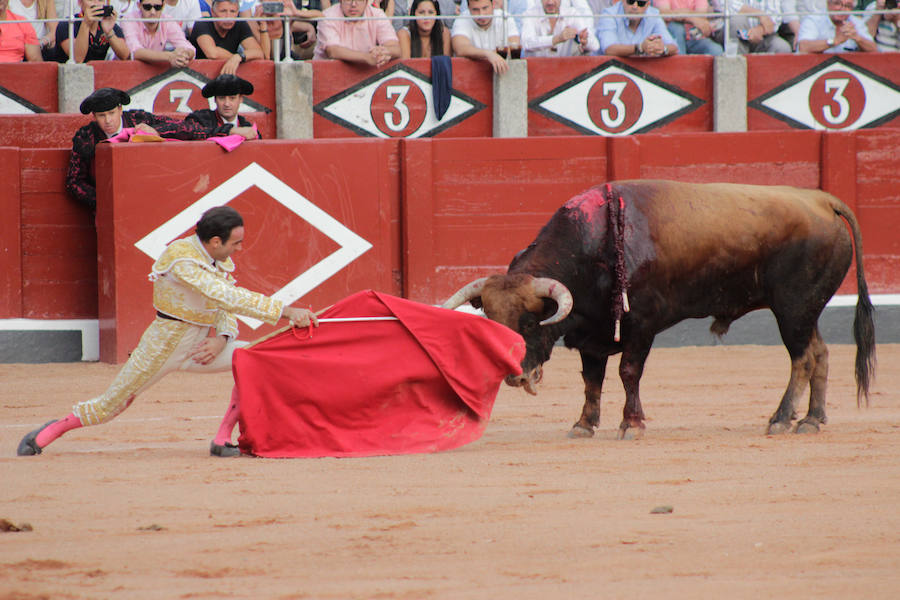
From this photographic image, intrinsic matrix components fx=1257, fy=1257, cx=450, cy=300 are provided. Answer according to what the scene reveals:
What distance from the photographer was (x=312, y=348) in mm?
5383

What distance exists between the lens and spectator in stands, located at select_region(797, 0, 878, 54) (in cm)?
1062

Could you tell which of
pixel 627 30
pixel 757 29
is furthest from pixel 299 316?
pixel 757 29

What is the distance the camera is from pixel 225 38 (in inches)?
396

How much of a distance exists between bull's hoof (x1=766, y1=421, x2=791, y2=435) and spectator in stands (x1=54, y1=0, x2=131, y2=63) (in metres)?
5.97

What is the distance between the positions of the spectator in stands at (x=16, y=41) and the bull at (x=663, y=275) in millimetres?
5440

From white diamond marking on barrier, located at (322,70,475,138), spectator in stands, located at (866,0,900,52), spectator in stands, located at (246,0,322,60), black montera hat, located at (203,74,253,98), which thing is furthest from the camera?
spectator in stands, located at (866,0,900,52)

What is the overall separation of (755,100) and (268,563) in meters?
8.26

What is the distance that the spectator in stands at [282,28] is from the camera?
9.83 meters

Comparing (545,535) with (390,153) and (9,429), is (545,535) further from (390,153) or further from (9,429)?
(390,153)

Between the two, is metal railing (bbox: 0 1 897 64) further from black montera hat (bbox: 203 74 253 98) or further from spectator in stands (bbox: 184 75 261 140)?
black montera hat (bbox: 203 74 253 98)

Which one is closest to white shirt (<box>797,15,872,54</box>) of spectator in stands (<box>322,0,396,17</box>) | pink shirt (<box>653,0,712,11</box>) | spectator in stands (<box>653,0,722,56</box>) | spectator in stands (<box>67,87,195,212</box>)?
spectator in stands (<box>653,0,722,56</box>)

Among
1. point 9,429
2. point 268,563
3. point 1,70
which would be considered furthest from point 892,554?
point 1,70

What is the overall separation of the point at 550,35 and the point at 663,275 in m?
4.90

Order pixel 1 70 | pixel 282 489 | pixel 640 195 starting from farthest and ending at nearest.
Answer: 1. pixel 1 70
2. pixel 640 195
3. pixel 282 489
